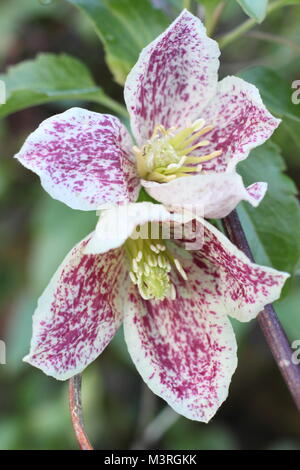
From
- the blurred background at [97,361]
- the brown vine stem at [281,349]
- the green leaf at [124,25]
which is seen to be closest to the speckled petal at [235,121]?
the brown vine stem at [281,349]

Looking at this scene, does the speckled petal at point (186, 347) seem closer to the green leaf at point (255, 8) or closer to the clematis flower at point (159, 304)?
the clematis flower at point (159, 304)

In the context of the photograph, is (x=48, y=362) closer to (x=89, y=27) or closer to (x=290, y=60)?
(x=290, y=60)

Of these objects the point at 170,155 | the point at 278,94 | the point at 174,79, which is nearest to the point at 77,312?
the point at 170,155

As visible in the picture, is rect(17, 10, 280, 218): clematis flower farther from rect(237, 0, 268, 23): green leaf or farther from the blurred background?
the blurred background

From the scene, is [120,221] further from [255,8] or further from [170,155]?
[255,8]

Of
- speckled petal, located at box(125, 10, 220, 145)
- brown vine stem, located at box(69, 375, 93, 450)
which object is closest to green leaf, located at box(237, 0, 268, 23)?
speckled petal, located at box(125, 10, 220, 145)
